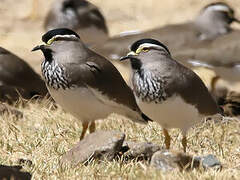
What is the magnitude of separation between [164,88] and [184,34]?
492cm

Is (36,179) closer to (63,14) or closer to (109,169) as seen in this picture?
(109,169)

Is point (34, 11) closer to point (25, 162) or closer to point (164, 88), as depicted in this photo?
point (164, 88)

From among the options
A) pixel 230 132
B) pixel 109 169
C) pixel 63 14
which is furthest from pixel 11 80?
pixel 63 14

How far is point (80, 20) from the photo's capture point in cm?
1212

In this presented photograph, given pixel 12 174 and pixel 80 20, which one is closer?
pixel 12 174

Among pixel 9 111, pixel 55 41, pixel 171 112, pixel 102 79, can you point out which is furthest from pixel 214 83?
pixel 171 112

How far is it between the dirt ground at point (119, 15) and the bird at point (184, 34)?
8.16 feet

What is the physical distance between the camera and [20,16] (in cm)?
1450

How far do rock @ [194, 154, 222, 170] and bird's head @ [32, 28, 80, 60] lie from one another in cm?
143

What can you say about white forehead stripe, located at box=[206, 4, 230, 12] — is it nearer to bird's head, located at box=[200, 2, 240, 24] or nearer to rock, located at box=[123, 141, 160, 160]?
bird's head, located at box=[200, 2, 240, 24]

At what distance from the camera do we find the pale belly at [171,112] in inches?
217

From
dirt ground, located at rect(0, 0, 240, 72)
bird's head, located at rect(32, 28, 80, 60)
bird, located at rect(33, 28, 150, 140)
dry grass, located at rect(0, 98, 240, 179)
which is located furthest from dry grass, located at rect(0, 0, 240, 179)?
dirt ground, located at rect(0, 0, 240, 72)

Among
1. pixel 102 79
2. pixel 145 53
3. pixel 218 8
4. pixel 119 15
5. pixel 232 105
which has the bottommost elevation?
pixel 119 15

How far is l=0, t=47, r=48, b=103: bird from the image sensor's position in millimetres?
8117
